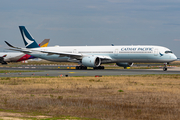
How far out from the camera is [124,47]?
177 ft

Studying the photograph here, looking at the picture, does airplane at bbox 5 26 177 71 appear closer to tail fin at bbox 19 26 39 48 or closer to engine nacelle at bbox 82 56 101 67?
engine nacelle at bbox 82 56 101 67

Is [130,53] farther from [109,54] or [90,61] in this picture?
[90,61]

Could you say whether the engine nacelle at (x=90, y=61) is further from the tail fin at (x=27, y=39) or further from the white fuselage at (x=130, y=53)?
the tail fin at (x=27, y=39)

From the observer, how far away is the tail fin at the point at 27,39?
2564 inches

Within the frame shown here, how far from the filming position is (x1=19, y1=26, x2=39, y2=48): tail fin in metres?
65.1

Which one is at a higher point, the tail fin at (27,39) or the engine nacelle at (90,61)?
the tail fin at (27,39)

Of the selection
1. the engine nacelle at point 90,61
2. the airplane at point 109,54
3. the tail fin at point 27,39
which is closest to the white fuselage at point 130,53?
the airplane at point 109,54

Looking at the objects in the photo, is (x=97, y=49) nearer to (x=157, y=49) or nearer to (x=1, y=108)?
(x=157, y=49)

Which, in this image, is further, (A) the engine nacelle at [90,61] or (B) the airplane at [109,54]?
(A) the engine nacelle at [90,61]

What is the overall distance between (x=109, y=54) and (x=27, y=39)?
830 inches

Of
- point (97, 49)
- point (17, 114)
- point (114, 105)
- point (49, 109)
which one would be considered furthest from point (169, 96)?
point (97, 49)

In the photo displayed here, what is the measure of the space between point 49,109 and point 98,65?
4142cm

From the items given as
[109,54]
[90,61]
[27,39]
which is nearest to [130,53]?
[109,54]

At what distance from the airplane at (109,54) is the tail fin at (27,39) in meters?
1.90
